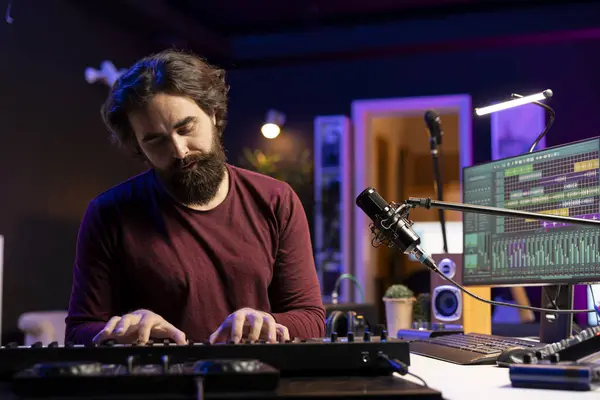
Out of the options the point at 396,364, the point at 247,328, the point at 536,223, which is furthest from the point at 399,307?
the point at 396,364

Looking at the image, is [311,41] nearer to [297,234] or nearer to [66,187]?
[66,187]

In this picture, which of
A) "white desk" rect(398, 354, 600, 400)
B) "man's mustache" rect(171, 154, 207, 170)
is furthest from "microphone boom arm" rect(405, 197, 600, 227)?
"man's mustache" rect(171, 154, 207, 170)

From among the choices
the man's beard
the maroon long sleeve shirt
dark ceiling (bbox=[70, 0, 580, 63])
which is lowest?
the maroon long sleeve shirt

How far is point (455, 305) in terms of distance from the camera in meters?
2.30

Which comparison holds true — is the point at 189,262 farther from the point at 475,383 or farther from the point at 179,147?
the point at 475,383

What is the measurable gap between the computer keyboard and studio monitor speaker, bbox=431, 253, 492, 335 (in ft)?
1.16

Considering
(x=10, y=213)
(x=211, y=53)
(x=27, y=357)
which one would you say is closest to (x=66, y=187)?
(x=10, y=213)

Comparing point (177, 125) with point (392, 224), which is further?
point (177, 125)

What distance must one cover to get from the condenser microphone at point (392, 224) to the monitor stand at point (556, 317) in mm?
574

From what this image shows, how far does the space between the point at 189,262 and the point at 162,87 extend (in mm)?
442

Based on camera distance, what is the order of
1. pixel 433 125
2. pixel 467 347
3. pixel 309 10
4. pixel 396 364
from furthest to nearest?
pixel 309 10 < pixel 433 125 < pixel 467 347 < pixel 396 364

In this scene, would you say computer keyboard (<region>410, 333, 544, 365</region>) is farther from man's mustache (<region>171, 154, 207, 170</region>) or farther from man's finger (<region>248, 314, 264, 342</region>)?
man's mustache (<region>171, 154, 207, 170</region>)

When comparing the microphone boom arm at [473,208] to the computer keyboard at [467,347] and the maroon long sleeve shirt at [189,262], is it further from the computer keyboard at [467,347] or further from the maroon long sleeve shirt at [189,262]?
the maroon long sleeve shirt at [189,262]

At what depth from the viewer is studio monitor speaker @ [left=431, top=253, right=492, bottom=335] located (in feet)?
7.53
